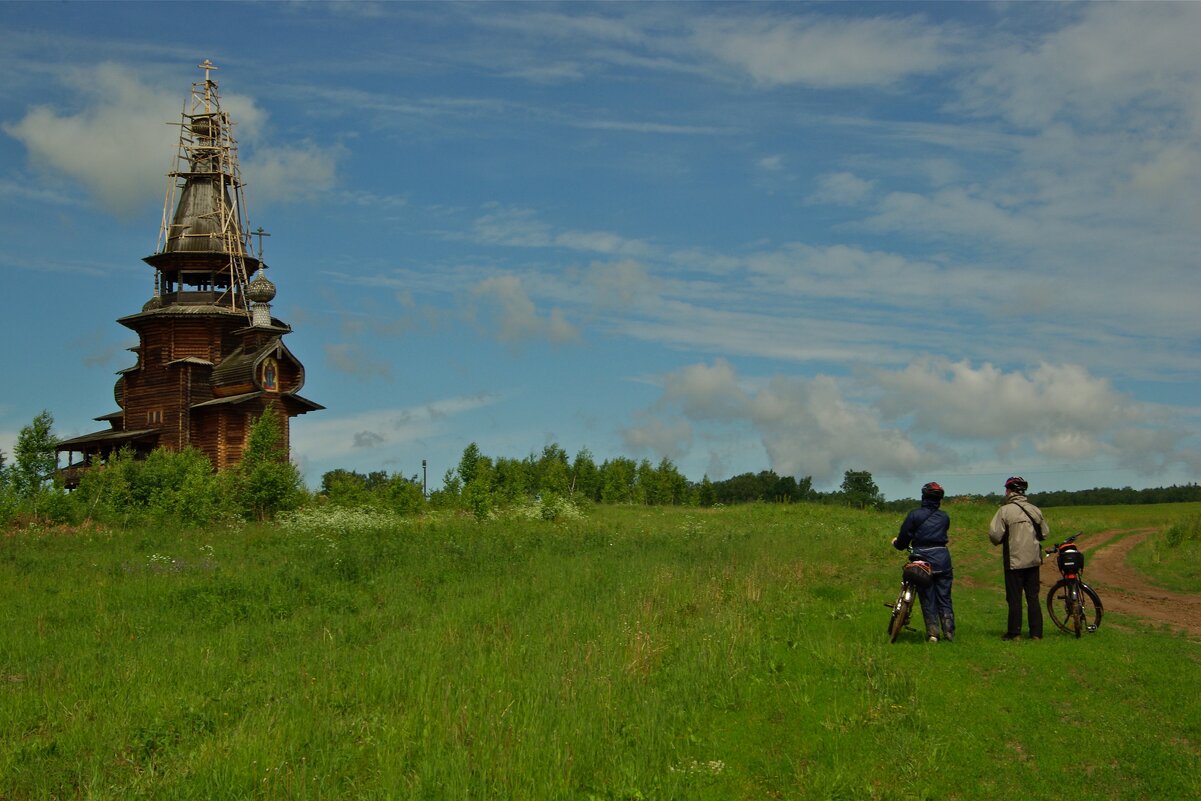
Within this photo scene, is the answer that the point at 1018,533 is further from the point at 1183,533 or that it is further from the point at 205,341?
the point at 205,341

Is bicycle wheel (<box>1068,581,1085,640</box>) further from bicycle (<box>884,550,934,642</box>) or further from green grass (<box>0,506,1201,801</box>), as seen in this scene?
bicycle (<box>884,550,934,642</box>)

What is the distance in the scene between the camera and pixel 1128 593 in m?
21.4

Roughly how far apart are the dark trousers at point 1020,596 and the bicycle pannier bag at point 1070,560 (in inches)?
31.4

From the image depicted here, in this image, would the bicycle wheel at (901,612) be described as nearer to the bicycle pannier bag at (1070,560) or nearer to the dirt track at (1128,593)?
the bicycle pannier bag at (1070,560)

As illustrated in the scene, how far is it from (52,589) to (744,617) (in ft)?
46.9

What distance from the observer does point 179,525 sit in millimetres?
33750

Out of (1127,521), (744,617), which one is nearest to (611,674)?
(744,617)

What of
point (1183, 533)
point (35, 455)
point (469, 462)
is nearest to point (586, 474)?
point (469, 462)

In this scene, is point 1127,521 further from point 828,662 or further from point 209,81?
point 209,81

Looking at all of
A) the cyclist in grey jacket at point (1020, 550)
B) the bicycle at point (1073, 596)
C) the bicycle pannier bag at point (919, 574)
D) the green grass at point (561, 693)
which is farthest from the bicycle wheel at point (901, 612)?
the bicycle at point (1073, 596)

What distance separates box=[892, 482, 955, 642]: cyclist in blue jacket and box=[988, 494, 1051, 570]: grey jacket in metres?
1.03

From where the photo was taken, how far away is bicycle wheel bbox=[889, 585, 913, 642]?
14.5 metres

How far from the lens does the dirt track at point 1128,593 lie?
17844 mm

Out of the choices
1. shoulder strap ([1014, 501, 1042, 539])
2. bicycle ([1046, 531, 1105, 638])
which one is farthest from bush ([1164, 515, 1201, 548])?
shoulder strap ([1014, 501, 1042, 539])
